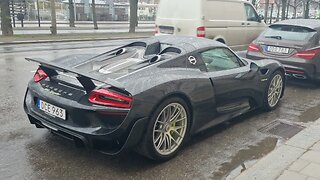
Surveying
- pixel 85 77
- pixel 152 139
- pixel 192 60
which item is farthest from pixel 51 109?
pixel 192 60

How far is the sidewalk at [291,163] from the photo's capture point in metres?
3.34

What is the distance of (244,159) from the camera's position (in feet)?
12.9

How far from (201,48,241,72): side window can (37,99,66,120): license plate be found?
188cm

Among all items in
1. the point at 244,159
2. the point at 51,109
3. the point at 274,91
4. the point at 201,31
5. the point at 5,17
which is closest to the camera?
the point at 51,109

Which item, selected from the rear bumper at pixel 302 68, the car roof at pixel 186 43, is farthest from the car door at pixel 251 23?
the car roof at pixel 186 43

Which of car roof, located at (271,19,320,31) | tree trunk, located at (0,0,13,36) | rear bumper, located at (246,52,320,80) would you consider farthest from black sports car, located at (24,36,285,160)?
tree trunk, located at (0,0,13,36)

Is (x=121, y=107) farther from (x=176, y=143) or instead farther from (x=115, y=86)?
(x=176, y=143)

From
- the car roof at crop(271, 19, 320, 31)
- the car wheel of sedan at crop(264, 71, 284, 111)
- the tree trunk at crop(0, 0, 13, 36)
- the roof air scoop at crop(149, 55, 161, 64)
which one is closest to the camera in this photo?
the roof air scoop at crop(149, 55, 161, 64)

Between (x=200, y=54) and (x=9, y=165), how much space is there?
253 cm

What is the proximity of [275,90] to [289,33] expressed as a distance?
8.12 feet

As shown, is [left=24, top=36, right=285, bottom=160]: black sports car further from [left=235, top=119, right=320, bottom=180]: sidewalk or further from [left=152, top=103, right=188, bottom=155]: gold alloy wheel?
[left=235, top=119, right=320, bottom=180]: sidewalk

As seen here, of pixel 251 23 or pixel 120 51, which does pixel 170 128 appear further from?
pixel 251 23

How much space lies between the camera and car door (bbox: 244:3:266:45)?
1187cm

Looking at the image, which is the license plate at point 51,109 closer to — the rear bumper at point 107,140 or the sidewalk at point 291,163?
the rear bumper at point 107,140
